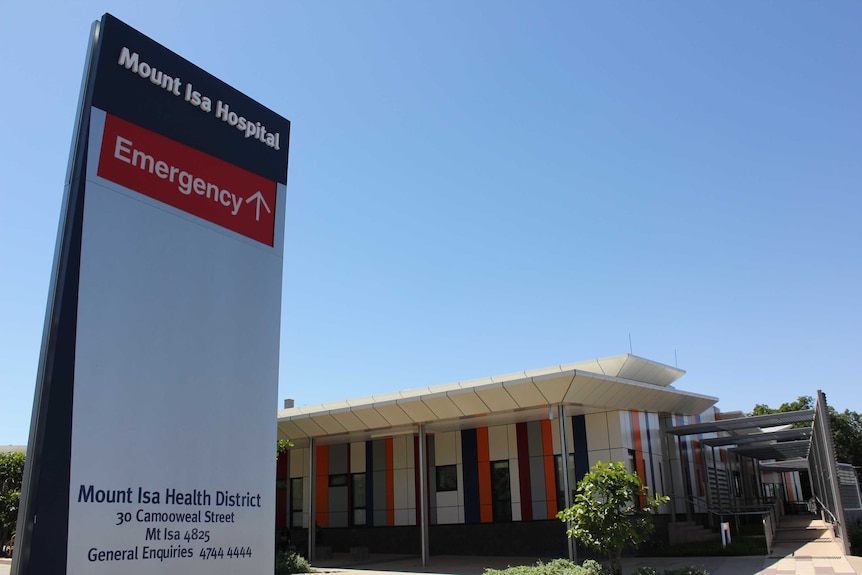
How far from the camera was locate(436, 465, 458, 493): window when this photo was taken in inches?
966

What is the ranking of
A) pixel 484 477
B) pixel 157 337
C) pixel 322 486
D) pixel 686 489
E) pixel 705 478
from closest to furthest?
pixel 157 337 < pixel 484 477 < pixel 686 489 < pixel 705 478 < pixel 322 486

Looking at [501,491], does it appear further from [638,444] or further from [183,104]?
[183,104]

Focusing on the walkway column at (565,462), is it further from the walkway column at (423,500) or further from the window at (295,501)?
the window at (295,501)

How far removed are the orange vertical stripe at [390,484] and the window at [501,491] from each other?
431 centimetres

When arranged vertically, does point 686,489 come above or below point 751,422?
below

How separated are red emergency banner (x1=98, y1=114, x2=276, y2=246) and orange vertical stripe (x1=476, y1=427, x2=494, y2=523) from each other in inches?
744

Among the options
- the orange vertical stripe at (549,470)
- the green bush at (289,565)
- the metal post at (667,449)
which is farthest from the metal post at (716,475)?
the green bush at (289,565)

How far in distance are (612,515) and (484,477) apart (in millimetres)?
11136

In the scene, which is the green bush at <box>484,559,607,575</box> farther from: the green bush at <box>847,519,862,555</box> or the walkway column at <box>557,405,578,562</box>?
the green bush at <box>847,519,862,555</box>

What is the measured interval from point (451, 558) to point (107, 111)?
20653 millimetres

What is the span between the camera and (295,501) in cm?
2919

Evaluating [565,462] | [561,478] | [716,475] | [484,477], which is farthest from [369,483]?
[716,475]

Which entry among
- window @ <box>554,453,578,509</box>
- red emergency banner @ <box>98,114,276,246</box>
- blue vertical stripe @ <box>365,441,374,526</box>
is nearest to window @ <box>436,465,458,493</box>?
blue vertical stripe @ <box>365,441,374,526</box>

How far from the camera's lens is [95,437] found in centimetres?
460
